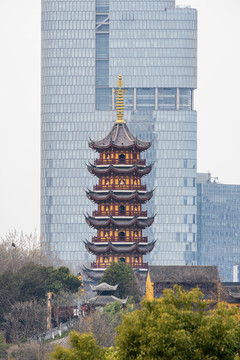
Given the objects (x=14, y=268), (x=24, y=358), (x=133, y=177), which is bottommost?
(x=24, y=358)

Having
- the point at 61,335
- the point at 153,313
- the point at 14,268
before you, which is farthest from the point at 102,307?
the point at 153,313

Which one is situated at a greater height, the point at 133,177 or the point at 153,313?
the point at 133,177

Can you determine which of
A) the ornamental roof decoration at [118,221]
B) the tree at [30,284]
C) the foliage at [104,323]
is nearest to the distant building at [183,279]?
the tree at [30,284]

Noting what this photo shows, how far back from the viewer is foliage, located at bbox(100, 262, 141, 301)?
154900 millimetres

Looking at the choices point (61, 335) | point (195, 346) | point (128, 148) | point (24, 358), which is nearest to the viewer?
point (195, 346)

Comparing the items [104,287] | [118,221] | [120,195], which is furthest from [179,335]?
[120,195]

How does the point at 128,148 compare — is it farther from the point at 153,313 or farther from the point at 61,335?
the point at 153,313

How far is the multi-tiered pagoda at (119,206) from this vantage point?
178 meters

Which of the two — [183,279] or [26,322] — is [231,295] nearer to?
[183,279]

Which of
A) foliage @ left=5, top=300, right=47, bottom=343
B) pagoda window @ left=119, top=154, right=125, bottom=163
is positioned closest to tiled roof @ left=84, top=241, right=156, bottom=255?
pagoda window @ left=119, top=154, right=125, bottom=163

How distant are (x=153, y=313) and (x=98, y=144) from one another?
10300cm

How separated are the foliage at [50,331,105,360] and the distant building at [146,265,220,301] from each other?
70858 mm

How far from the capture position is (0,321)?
142 metres

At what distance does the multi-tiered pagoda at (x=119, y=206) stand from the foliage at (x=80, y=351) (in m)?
95.9
